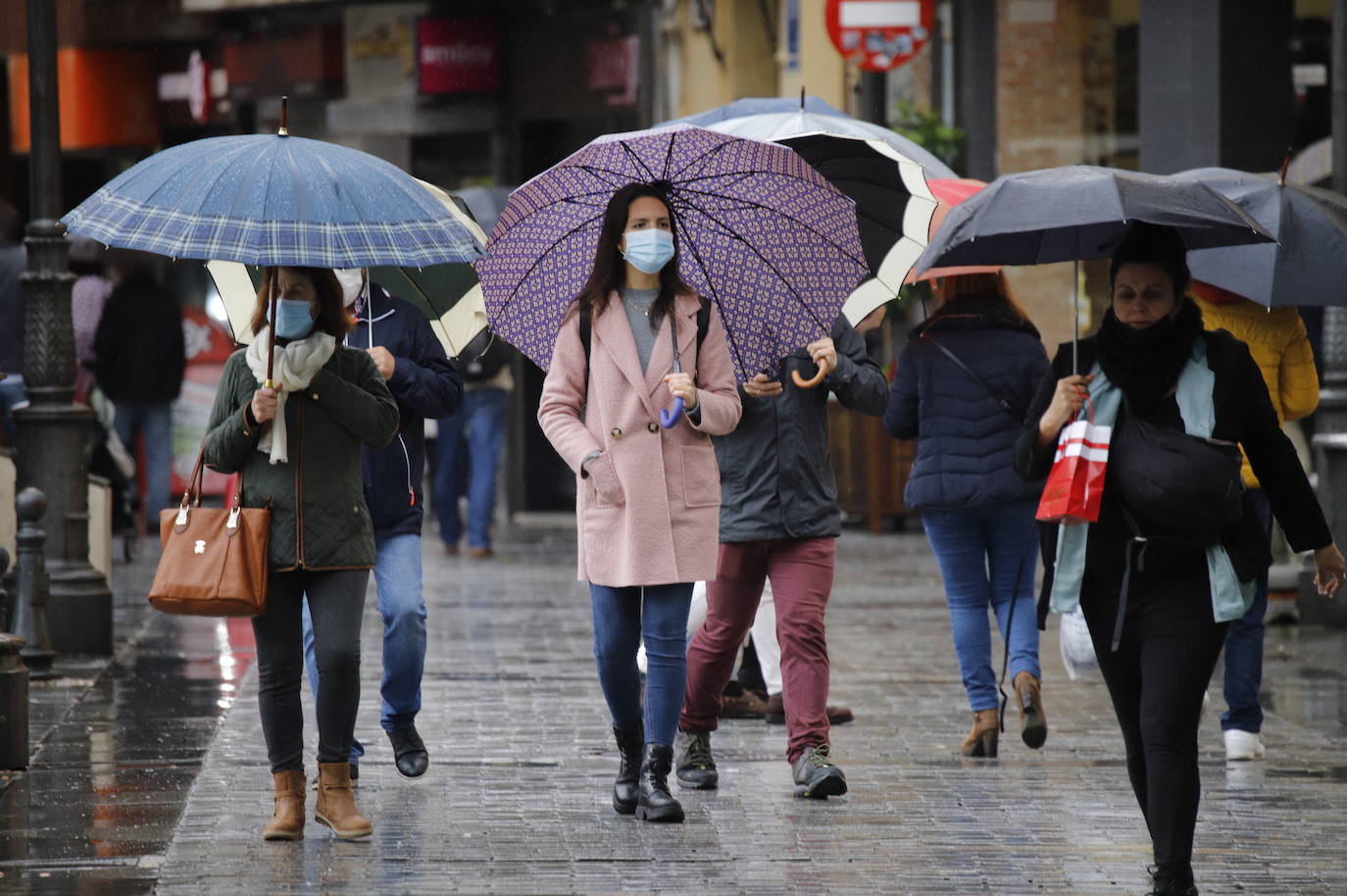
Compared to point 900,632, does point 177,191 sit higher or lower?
higher

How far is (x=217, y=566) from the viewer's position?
6148mm

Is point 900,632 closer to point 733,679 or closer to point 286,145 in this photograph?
point 733,679

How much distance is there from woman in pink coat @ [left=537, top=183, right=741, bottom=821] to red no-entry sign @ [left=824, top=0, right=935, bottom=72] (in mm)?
8135

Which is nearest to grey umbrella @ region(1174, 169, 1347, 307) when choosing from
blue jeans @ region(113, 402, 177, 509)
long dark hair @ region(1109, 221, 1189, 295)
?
long dark hair @ region(1109, 221, 1189, 295)

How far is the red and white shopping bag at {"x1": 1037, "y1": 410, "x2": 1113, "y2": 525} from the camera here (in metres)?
5.54

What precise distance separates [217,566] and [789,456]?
204cm

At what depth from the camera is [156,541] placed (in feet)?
55.3

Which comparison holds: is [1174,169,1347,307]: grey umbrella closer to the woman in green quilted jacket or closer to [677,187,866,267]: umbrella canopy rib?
[677,187,866,267]: umbrella canopy rib

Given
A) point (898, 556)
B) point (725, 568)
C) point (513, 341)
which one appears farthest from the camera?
point (898, 556)

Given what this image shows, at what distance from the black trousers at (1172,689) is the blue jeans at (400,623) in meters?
2.43

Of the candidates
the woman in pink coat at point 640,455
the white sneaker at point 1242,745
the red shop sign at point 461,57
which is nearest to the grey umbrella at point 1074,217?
the woman in pink coat at point 640,455

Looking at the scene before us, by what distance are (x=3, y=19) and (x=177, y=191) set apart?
22022 millimetres

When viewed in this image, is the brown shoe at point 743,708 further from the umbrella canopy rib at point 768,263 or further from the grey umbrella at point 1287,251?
the grey umbrella at point 1287,251

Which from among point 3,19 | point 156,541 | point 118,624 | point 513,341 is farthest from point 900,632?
point 3,19
